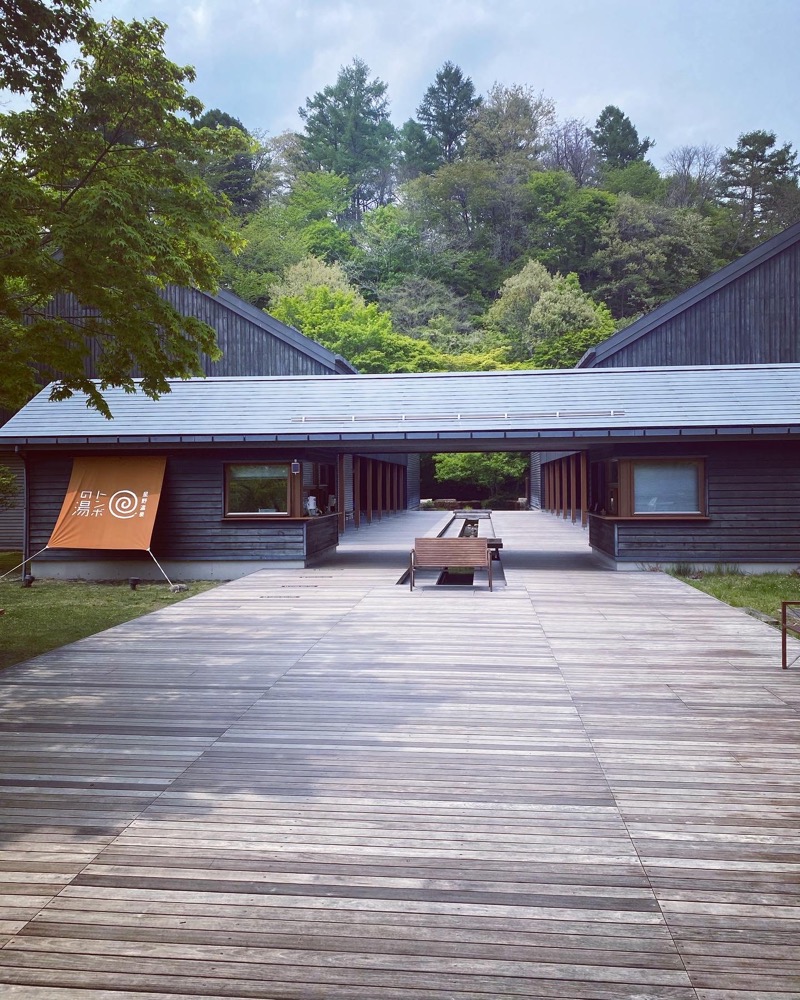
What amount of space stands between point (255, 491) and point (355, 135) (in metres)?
50.7

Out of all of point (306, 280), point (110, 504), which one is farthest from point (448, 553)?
point (306, 280)

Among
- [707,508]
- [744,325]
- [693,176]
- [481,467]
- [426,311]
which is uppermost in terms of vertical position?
[693,176]

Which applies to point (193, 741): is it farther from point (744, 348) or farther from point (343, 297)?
point (343, 297)

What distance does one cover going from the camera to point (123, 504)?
15008mm

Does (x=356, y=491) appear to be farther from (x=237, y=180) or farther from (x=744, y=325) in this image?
(x=237, y=180)

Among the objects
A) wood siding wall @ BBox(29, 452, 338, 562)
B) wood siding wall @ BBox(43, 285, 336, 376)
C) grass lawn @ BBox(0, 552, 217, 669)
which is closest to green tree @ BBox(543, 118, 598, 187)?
wood siding wall @ BBox(43, 285, 336, 376)

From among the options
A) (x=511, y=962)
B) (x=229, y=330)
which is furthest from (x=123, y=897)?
(x=229, y=330)

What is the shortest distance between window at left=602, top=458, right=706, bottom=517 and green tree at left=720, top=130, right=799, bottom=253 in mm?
37183

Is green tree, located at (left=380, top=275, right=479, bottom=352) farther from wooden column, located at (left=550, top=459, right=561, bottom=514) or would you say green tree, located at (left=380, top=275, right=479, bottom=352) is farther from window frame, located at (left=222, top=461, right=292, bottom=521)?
window frame, located at (left=222, top=461, right=292, bottom=521)

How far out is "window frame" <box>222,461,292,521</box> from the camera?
15203 mm

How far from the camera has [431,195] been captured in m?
50.1

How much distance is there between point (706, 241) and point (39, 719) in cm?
4335

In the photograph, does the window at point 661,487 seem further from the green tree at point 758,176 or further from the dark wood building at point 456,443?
the green tree at point 758,176

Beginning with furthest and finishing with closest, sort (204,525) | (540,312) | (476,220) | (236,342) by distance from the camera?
(476,220)
(540,312)
(236,342)
(204,525)
